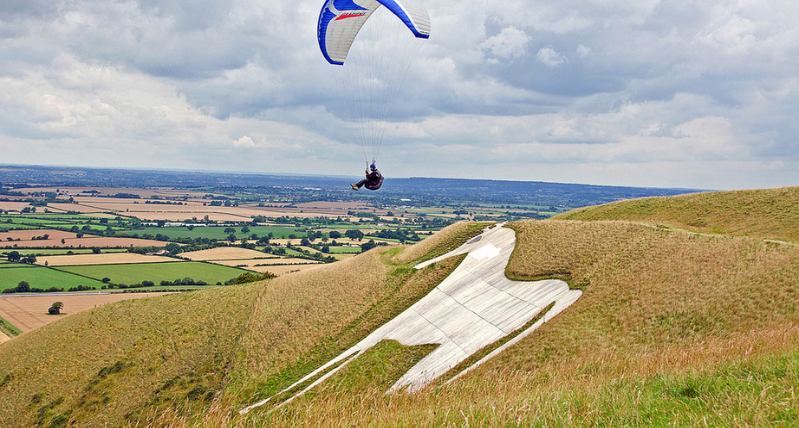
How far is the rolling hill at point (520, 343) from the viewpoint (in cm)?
769

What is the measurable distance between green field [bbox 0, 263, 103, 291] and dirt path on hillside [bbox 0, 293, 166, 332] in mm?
7715

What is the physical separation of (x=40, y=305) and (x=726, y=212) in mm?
82787

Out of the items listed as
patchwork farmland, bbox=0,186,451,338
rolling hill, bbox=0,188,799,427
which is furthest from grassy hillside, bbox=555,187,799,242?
patchwork farmland, bbox=0,186,451,338

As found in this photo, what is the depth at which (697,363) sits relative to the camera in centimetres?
935

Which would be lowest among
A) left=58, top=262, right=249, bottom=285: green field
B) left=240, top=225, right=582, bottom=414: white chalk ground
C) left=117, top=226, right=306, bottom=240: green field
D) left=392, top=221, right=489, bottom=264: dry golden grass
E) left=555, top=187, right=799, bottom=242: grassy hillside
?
left=117, top=226, right=306, bottom=240: green field

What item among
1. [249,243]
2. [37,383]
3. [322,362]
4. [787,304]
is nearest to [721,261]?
[787,304]

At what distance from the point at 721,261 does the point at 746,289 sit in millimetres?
4016

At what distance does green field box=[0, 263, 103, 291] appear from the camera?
80.4m

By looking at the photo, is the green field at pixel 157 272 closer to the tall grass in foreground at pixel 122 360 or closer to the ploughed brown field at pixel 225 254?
the ploughed brown field at pixel 225 254

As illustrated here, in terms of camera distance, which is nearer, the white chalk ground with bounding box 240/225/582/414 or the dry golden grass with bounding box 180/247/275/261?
the white chalk ground with bounding box 240/225/582/414

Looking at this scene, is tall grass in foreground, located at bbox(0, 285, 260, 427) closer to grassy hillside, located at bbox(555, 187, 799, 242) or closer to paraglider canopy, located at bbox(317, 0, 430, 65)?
paraglider canopy, located at bbox(317, 0, 430, 65)

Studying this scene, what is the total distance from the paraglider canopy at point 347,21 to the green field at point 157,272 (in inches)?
2450

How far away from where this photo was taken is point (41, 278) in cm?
8494

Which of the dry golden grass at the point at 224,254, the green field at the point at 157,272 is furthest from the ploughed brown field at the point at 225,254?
the green field at the point at 157,272
